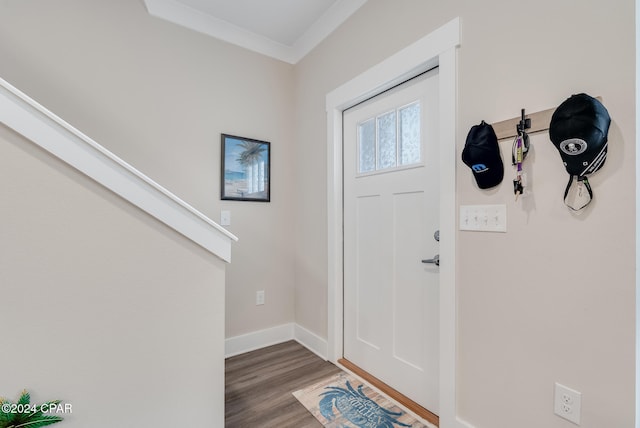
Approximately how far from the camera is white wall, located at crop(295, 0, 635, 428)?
995mm

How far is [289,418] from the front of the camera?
5.39 feet

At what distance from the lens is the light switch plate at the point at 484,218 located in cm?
130

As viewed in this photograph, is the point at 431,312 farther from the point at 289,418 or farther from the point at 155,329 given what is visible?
the point at 155,329

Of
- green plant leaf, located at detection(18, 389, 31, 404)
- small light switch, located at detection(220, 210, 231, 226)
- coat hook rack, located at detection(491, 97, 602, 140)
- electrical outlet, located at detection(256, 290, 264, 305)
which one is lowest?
electrical outlet, located at detection(256, 290, 264, 305)

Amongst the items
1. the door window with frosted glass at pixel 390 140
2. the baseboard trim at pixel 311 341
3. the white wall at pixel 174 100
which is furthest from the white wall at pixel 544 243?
the white wall at pixel 174 100

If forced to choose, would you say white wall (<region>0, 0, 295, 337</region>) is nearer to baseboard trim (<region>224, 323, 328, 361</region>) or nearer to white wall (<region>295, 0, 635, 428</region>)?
baseboard trim (<region>224, 323, 328, 361</region>)

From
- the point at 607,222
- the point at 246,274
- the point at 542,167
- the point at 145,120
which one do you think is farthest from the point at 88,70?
the point at 607,222

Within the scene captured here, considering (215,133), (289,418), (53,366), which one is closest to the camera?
(53,366)

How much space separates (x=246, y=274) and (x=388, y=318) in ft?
4.04

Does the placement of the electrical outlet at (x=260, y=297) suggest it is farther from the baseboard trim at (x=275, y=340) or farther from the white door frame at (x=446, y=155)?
the white door frame at (x=446, y=155)

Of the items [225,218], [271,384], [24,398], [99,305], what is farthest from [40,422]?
[225,218]

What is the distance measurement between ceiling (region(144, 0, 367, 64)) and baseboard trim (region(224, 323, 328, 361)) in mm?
2471

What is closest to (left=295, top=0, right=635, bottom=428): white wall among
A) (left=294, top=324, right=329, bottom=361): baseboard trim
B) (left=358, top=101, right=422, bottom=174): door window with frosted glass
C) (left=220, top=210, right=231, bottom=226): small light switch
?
(left=358, top=101, right=422, bottom=174): door window with frosted glass

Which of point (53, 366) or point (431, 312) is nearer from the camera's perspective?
point (53, 366)
